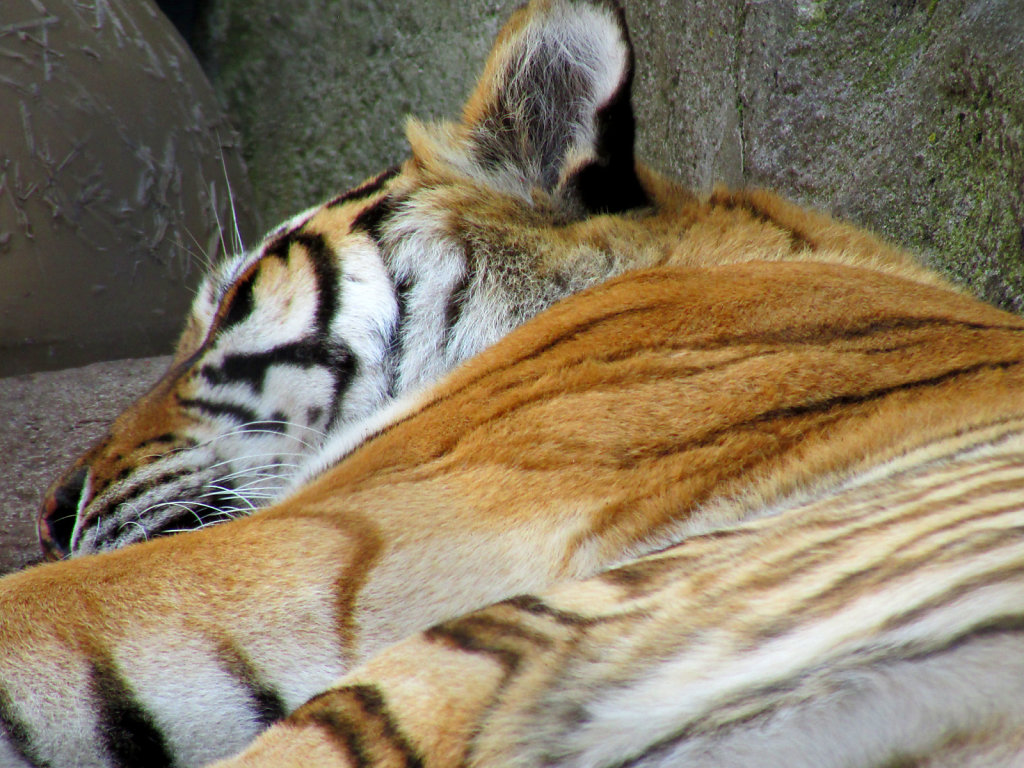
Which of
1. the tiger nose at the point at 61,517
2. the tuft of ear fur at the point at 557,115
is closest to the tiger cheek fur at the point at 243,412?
the tiger nose at the point at 61,517

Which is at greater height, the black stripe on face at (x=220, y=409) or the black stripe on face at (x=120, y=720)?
the black stripe on face at (x=220, y=409)

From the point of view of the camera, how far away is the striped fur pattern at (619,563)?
2.05ft

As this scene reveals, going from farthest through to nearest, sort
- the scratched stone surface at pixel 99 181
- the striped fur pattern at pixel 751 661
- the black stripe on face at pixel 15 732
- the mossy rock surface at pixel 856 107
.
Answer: the scratched stone surface at pixel 99 181, the mossy rock surface at pixel 856 107, the black stripe on face at pixel 15 732, the striped fur pattern at pixel 751 661

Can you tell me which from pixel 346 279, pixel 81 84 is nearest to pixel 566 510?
pixel 346 279

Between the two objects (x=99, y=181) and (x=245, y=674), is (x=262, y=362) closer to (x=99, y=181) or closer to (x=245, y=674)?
(x=245, y=674)

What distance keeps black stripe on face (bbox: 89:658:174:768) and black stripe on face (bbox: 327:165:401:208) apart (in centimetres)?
74

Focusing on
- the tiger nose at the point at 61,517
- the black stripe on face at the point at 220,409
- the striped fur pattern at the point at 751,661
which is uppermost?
the striped fur pattern at the point at 751,661

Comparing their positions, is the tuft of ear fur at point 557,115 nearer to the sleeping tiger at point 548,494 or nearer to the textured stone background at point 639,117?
the sleeping tiger at point 548,494

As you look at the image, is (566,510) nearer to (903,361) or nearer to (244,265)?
(903,361)

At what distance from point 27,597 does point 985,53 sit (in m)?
1.49

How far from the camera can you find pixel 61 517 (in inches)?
51.8

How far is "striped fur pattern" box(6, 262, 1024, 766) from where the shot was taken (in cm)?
62

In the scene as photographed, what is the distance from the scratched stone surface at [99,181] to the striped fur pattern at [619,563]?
1.45 meters

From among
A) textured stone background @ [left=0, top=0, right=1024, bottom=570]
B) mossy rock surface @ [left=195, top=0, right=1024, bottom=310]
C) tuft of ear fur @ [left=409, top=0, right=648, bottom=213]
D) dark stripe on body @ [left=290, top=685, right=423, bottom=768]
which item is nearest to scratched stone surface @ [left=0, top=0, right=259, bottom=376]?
textured stone background @ [left=0, top=0, right=1024, bottom=570]
